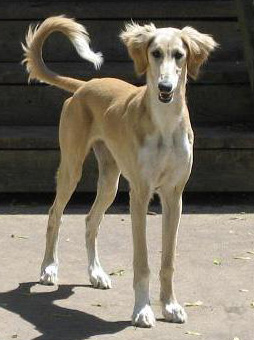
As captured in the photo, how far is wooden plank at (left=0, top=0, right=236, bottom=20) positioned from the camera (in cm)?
952

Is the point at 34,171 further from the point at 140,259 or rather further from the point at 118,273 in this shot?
the point at 140,259

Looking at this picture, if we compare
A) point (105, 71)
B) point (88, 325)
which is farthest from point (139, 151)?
point (105, 71)

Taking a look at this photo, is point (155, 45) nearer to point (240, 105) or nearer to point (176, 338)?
point (176, 338)

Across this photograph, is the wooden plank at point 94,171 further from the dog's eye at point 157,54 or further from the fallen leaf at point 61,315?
the dog's eye at point 157,54

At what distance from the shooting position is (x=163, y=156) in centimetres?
528

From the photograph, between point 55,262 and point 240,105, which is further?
point 240,105

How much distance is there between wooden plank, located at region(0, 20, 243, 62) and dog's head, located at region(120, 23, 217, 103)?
4.16 metres

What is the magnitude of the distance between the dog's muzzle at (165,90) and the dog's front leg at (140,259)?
58 cm

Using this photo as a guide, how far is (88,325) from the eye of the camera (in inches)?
209

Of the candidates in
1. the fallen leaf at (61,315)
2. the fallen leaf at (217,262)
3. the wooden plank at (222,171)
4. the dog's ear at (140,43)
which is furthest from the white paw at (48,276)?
the wooden plank at (222,171)

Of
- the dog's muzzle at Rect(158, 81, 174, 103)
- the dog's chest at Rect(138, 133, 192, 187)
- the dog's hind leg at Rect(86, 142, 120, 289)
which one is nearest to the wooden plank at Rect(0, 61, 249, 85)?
the dog's hind leg at Rect(86, 142, 120, 289)

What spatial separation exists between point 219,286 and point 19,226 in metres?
2.09

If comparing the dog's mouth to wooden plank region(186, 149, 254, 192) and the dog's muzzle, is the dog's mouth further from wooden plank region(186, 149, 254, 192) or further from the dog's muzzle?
wooden plank region(186, 149, 254, 192)

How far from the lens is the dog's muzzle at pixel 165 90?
4.97m
